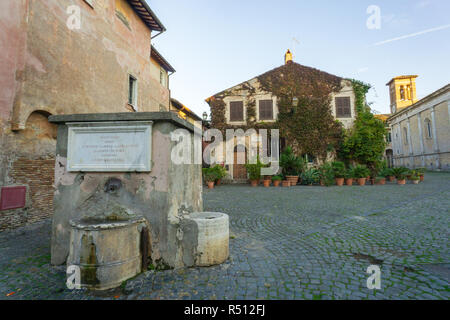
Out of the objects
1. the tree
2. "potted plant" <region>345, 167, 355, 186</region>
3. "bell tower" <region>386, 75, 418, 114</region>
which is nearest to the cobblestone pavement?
"potted plant" <region>345, 167, 355, 186</region>

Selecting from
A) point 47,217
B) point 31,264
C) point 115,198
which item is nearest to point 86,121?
point 115,198

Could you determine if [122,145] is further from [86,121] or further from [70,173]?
[70,173]

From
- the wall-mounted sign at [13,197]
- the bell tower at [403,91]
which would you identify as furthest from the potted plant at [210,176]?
the bell tower at [403,91]

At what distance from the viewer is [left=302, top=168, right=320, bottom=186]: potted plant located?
1259 centimetres

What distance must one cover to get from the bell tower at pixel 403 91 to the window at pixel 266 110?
1146 inches

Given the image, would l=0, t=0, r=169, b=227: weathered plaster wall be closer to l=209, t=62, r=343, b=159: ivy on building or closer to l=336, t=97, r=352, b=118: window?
l=209, t=62, r=343, b=159: ivy on building

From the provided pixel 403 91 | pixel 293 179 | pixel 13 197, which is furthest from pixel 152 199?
pixel 403 91

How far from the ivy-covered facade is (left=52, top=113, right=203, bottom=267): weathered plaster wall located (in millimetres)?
12384

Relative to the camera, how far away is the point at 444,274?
236 cm

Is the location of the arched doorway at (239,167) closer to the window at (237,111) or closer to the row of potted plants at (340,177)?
the row of potted plants at (340,177)

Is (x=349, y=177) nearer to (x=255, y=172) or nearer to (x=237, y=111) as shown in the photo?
(x=255, y=172)

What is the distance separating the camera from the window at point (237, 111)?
1560cm

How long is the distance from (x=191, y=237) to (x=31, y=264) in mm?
2150

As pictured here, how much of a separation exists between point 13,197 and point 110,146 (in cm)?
391
